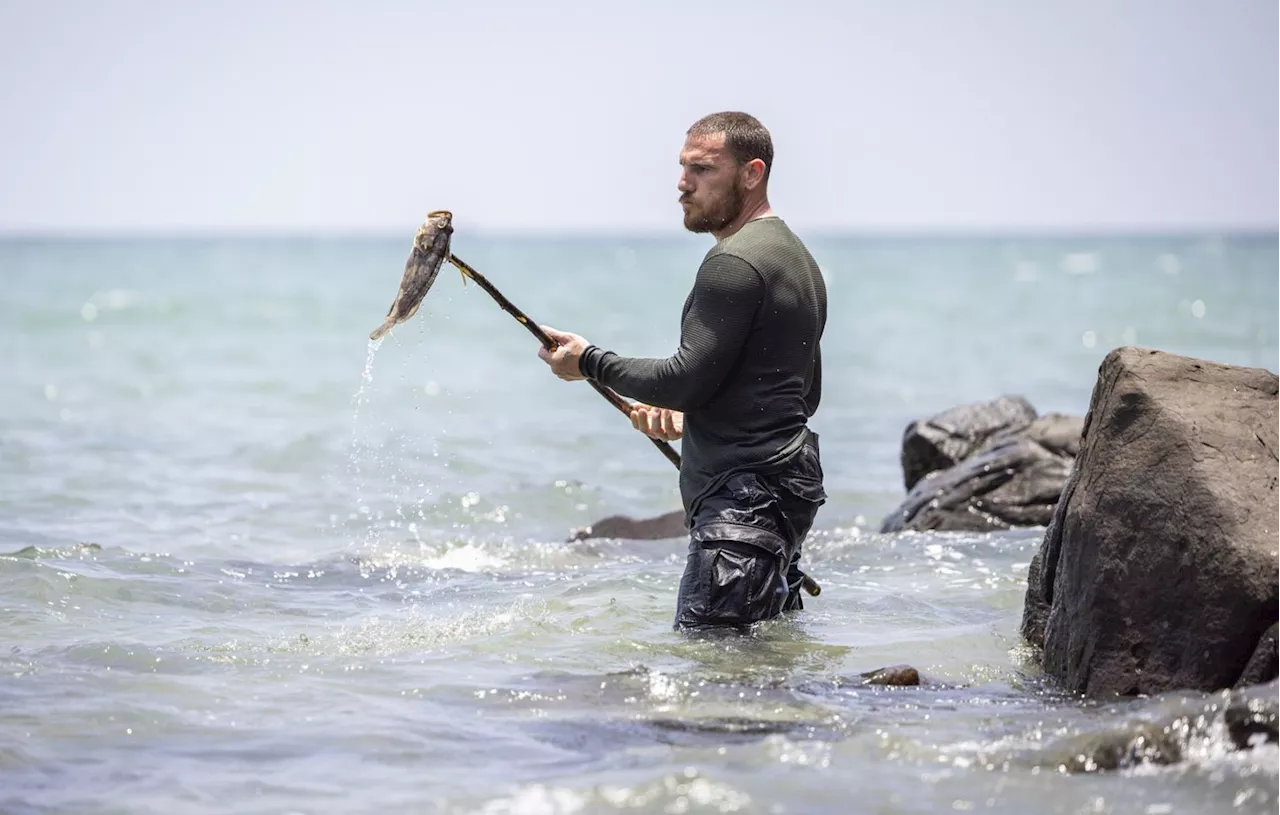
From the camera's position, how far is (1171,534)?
5055 mm

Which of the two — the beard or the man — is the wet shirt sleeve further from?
the beard

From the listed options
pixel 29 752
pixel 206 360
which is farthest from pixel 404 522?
pixel 206 360

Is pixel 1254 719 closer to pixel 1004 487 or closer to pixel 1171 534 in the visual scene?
pixel 1171 534

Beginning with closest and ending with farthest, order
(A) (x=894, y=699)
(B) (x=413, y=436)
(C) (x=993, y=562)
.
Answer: (A) (x=894, y=699), (C) (x=993, y=562), (B) (x=413, y=436)

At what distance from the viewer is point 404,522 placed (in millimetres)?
11250

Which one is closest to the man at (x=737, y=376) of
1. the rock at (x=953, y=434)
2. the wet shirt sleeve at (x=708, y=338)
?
the wet shirt sleeve at (x=708, y=338)

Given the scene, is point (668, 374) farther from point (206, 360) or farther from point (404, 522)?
point (206, 360)

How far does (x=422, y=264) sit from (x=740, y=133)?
4.43ft

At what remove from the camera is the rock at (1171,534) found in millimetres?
4879

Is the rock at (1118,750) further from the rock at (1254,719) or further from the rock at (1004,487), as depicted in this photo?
the rock at (1004,487)

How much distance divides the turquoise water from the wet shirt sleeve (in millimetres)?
1013

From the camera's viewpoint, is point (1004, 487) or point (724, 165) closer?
point (724, 165)

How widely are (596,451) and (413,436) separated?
2.45 metres

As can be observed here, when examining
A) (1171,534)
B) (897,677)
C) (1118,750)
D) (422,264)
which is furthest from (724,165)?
(1118,750)
